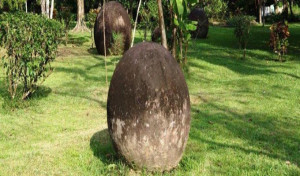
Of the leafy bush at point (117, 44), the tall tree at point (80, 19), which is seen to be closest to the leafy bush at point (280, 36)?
the leafy bush at point (117, 44)

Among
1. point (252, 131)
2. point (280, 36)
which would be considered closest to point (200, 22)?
point (280, 36)

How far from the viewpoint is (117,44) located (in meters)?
15.6

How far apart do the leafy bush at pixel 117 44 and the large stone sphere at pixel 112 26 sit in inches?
5.0

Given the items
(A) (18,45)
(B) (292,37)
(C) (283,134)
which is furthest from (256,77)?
(B) (292,37)

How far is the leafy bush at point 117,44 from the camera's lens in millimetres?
15453

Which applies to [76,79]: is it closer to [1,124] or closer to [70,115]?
[70,115]

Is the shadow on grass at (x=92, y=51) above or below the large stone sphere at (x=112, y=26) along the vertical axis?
below

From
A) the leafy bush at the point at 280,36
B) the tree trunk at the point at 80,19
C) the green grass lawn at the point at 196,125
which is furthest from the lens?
the tree trunk at the point at 80,19

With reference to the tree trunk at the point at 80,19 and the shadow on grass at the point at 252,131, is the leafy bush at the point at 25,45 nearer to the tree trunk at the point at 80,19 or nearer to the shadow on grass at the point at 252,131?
the shadow on grass at the point at 252,131

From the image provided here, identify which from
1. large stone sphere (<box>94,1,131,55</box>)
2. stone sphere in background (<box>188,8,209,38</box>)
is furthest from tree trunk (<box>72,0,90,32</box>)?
large stone sphere (<box>94,1,131,55</box>)

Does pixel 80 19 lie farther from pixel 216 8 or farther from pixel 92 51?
pixel 216 8

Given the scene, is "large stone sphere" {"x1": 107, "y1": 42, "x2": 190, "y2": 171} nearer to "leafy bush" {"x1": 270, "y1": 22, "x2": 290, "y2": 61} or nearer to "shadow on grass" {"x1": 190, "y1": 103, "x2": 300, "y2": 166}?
"shadow on grass" {"x1": 190, "y1": 103, "x2": 300, "y2": 166}

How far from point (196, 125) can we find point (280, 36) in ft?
31.0

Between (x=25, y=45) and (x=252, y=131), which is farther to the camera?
(x=25, y=45)
